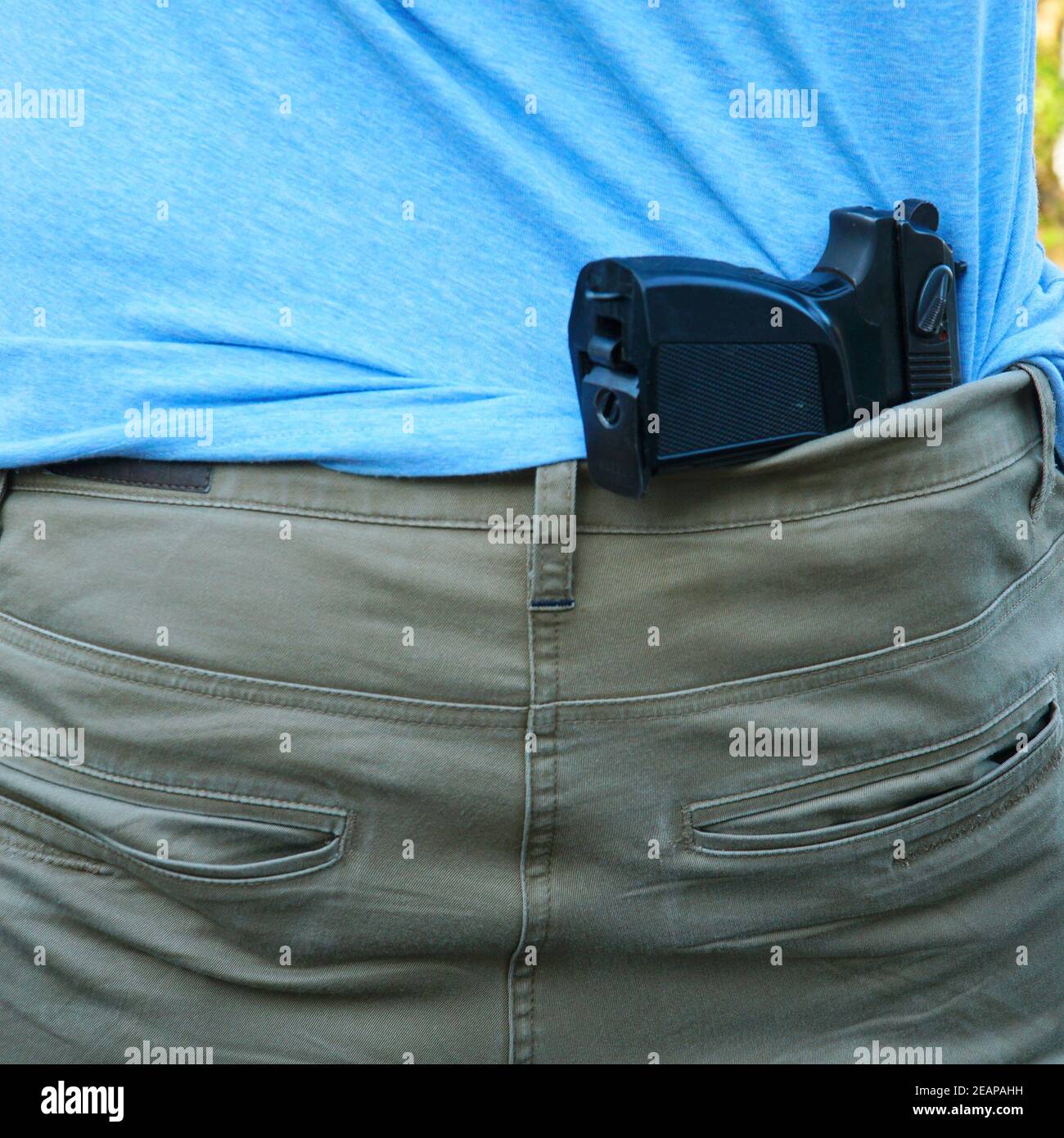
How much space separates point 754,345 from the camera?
3.75ft

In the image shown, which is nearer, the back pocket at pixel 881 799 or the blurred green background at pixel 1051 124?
the back pocket at pixel 881 799

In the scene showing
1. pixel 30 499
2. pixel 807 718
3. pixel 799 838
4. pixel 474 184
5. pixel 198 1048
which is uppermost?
pixel 474 184

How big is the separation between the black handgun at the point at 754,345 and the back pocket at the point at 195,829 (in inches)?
18.1

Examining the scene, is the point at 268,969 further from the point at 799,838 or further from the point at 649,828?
the point at 799,838

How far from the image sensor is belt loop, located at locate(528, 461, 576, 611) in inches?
44.8

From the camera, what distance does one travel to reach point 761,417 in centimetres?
115

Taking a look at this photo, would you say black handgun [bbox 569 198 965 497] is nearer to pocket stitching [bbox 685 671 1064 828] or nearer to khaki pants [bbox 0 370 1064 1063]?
khaki pants [bbox 0 370 1064 1063]

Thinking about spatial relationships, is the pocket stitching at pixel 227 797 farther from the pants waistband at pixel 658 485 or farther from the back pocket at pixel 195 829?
the pants waistband at pixel 658 485

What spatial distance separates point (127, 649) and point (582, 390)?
53 centimetres

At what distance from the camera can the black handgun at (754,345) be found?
1082mm

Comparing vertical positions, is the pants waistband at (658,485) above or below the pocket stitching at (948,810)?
above

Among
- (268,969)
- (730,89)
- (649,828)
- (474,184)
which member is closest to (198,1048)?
(268,969)

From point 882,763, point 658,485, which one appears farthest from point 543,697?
point 882,763

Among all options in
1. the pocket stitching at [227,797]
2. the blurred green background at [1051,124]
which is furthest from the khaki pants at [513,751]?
the blurred green background at [1051,124]
